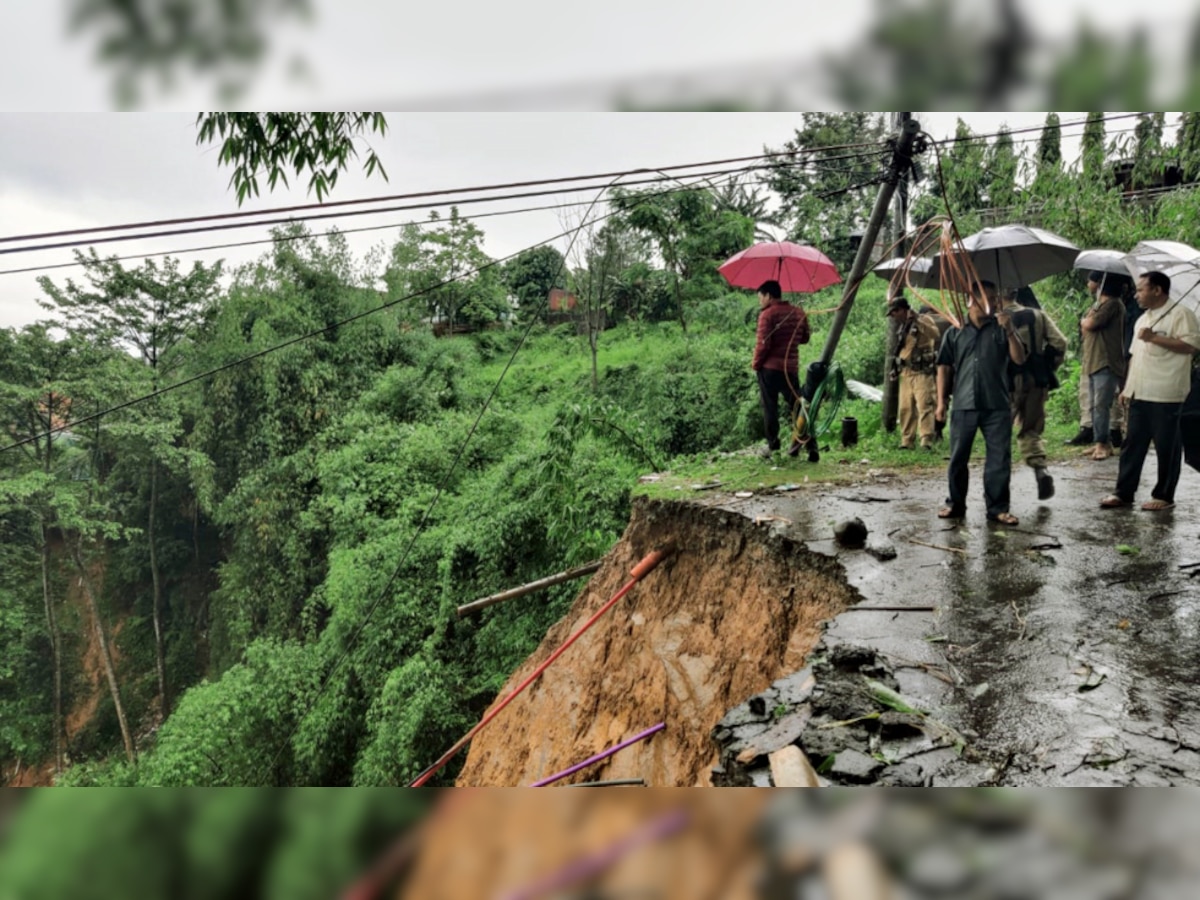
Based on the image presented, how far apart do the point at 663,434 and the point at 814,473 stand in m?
0.86

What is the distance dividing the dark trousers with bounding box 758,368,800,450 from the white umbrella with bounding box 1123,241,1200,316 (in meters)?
1.38

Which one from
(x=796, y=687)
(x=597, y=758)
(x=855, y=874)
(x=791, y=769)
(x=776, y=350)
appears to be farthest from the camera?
(x=776, y=350)

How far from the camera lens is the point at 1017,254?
2.49m

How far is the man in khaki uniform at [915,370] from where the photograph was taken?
3.48m

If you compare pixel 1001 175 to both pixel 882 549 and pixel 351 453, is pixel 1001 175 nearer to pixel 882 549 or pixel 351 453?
pixel 882 549

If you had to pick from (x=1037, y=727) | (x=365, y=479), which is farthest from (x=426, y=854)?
(x=365, y=479)

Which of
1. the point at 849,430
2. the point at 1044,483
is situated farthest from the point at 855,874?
the point at 849,430

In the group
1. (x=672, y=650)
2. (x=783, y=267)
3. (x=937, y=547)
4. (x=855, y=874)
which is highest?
(x=783, y=267)

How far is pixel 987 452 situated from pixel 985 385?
10.8 inches

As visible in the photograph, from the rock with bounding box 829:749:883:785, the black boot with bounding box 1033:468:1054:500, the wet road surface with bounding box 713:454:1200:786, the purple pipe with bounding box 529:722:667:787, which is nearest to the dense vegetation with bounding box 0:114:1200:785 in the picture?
the black boot with bounding box 1033:468:1054:500

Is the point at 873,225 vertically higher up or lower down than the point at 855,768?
higher up

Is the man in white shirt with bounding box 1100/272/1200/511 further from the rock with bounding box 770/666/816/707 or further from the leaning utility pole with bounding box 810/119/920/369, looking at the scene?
the rock with bounding box 770/666/816/707

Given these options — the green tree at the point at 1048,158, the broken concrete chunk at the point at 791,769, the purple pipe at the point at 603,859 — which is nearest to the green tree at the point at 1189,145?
the green tree at the point at 1048,158

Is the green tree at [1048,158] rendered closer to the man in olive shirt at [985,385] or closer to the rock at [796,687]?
the man in olive shirt at [985,385]
